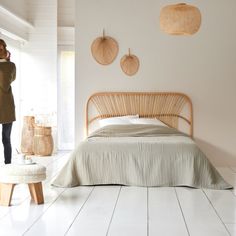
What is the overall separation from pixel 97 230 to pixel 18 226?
60 cm

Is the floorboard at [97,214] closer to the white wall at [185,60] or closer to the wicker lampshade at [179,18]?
the wicker lampshade at [179,18]

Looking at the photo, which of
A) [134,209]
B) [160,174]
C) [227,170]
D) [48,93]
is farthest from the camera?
[48,93]

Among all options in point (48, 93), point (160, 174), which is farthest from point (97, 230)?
point (48, 93)

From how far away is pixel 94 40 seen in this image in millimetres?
7160

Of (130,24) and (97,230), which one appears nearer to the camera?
(97,230)

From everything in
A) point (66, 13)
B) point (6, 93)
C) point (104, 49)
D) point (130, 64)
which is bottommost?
point (6, 93)

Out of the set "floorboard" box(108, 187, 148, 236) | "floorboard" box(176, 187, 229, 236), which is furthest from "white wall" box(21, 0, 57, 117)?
"floorboard" box(176, 187, 229, 236)

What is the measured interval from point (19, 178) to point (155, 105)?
123 inches

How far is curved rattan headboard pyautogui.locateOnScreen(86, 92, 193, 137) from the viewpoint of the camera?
23.2 feet

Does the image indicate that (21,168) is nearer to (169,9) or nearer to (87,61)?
(169,9)

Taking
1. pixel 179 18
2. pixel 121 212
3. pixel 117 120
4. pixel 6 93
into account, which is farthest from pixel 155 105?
pixel 121 212

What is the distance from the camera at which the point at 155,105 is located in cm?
708

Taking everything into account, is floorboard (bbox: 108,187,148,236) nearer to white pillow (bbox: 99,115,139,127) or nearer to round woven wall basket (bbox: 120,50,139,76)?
white pillow (bbox: 99,115,139,127)

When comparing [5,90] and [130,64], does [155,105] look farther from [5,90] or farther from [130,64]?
[5,90]
